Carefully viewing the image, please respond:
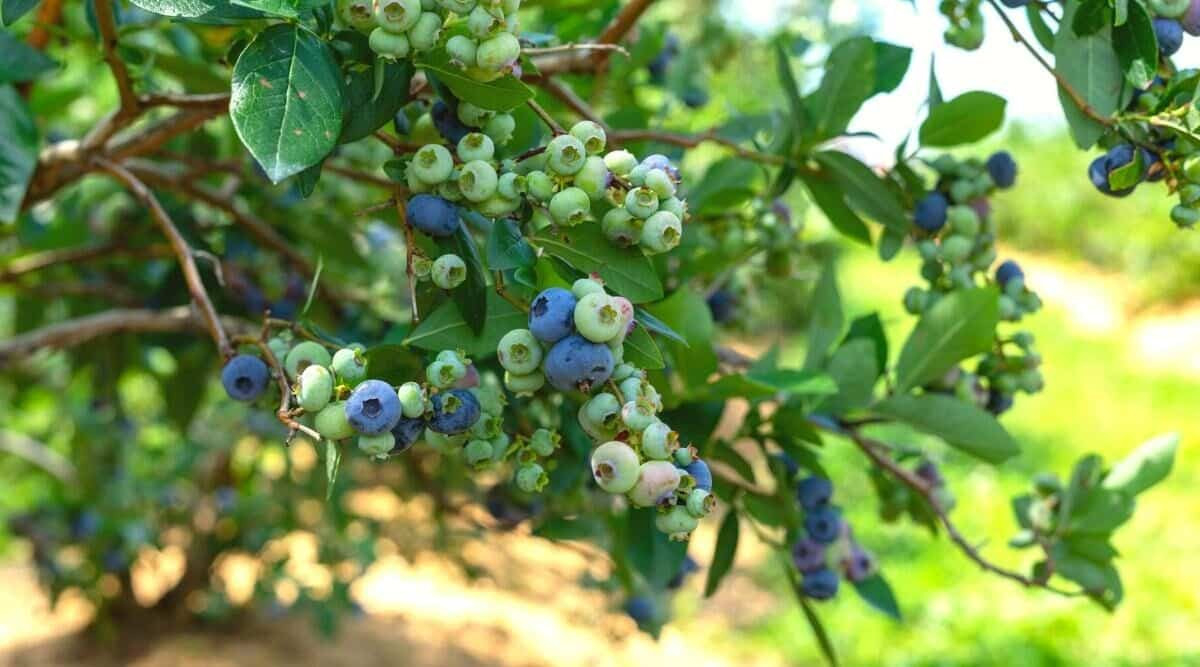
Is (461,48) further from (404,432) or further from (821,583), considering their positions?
(821,583)

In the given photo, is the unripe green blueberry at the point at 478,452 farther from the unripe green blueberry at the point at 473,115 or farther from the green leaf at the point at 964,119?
the green leaf at the point at 964,119

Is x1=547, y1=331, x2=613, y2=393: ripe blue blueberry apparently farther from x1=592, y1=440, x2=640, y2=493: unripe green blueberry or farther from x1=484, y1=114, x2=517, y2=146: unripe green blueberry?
x1=484, y1=114, x2=517, y2=146: unripe green blueberry

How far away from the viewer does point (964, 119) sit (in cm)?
98

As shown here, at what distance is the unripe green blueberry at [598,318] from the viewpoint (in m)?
0.55

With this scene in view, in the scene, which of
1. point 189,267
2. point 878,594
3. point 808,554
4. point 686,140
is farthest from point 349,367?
point 878,594

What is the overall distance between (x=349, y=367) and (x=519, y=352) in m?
0.10

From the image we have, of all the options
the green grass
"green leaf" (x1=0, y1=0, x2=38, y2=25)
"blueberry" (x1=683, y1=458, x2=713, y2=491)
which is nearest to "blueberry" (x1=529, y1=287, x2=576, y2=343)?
"blueberry" (x1=683, y1=458, x2=713, y2=491)

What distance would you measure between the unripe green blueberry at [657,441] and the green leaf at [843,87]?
52 centimetres

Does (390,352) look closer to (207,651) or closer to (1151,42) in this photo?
(1151,42)

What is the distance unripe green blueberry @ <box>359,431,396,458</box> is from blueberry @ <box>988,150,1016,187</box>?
62 centimetres

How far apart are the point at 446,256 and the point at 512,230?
0.13 feet

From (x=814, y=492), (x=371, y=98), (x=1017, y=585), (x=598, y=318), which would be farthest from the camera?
(x=1017, y=585)

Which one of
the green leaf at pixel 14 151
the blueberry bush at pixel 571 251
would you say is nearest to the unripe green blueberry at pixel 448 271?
the blueberry bush at pixel 571 251

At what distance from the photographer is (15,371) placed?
1968 mm
